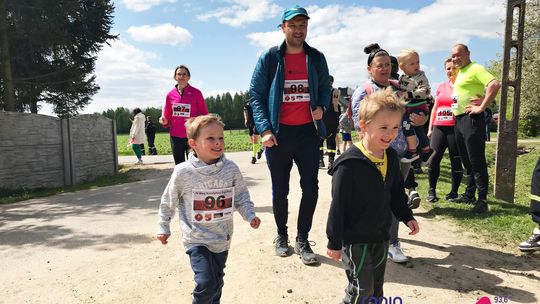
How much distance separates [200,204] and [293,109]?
1.58 metres

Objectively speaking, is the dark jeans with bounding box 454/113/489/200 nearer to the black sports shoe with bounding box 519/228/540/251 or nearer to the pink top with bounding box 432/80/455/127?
the pink top with bounding box 432/80/455/127

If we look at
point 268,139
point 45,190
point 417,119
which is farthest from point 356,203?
point 45,190

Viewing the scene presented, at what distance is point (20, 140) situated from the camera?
952 centimetres

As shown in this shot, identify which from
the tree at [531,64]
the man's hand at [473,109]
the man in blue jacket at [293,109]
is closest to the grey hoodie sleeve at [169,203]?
→ the man in blue jacket at [293,109]

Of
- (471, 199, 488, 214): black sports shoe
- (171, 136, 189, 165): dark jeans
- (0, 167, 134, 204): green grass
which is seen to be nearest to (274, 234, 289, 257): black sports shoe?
(171, 136, 189, 165): dark jeans

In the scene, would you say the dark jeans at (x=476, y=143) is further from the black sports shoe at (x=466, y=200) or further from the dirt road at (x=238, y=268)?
the dirt road at (x=238, y=268)

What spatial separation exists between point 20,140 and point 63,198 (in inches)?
104

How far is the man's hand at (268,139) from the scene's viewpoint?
3787 millimetres

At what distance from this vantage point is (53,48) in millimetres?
13562

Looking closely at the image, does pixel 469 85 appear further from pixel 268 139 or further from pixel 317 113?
pixel 268 139

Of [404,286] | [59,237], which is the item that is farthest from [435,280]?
[59,237]

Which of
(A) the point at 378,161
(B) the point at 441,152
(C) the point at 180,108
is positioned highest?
(C) the point at 180,108

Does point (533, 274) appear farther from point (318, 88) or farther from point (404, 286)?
point (318, 88)

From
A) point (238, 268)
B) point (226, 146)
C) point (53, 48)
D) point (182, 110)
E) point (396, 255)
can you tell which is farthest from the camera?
point (226, 146)
